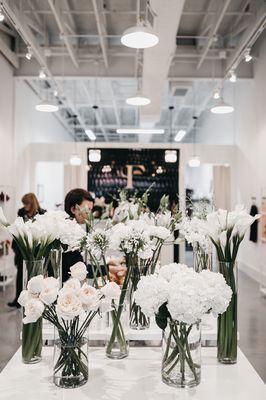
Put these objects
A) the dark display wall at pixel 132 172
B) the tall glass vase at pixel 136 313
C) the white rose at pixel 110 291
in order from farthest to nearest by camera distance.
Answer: the dark display wall at pixel 132 172 < the tall glass vase at pixel 136 313 < the white rose at pixel 110 291

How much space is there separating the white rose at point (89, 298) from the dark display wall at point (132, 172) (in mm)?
8870

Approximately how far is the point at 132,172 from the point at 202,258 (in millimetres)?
8306

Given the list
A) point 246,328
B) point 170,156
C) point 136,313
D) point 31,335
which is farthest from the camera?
point 170,156

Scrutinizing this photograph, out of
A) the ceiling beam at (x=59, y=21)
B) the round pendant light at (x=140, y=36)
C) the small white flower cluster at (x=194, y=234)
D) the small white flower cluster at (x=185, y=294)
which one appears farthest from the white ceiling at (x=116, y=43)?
the small white flower cluster at (x=185, y=294)

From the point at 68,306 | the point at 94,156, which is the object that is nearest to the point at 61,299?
the point at 68,306

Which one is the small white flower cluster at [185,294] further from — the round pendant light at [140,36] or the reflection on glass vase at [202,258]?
the round pendant light at [140,36]

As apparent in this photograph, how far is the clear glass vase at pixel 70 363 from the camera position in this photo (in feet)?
5.20

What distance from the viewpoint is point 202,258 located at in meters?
2.31

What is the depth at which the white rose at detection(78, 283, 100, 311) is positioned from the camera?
1.55 m

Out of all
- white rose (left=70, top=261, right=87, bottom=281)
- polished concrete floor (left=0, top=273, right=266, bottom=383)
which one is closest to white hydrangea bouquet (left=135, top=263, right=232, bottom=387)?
white rose (left=70, top=261, right=87, bottom=281)

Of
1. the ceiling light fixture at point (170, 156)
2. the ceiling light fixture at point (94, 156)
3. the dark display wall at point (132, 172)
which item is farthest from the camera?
the dark display wall at point (132, 172)

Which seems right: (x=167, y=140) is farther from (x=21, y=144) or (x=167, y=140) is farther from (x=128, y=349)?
(x=128, y=349)

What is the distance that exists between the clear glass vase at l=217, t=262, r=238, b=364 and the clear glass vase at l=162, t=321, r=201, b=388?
0.29 metres

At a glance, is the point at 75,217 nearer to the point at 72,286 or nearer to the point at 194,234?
the point at 194,234
